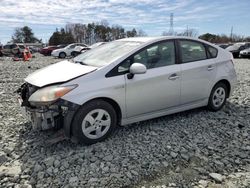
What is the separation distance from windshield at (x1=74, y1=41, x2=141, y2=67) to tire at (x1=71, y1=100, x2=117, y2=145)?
69 cm

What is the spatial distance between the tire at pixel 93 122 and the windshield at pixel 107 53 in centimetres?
69

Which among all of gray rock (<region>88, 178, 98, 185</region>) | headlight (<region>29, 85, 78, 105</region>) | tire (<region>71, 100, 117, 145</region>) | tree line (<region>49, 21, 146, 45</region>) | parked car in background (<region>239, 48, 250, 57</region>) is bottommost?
gray rock (<region>88, 178, 98, 185</region>)

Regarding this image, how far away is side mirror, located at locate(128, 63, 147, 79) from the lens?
12.1ft

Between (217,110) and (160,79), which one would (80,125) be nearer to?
(160,79)

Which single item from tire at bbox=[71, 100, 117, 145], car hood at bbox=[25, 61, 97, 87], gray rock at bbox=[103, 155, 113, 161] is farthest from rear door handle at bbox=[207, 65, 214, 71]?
gray rock at bbox=[103, 155, 113, 161]

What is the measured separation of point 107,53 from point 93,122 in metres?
1.31

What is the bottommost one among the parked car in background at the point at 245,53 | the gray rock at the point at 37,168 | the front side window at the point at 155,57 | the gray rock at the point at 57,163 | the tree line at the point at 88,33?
the gray rock at the point at 37,168

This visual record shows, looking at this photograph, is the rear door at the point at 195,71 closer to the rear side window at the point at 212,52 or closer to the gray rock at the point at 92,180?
the rear side window at the point at 212,52

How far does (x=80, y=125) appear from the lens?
11.3ft

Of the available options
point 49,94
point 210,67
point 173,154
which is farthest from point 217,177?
point 210,67

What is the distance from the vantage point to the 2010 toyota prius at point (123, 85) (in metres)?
3.43

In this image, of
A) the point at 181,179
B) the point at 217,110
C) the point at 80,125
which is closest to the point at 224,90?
the point at 217,110

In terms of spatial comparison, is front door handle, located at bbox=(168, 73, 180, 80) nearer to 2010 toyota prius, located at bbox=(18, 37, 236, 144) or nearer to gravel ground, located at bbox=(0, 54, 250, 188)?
2010 toyota prius, located at bbox=(18, 37, 236, 144)

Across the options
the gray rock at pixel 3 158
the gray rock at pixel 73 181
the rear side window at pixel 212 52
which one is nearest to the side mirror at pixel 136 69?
the gray rock at pixel 73 181
